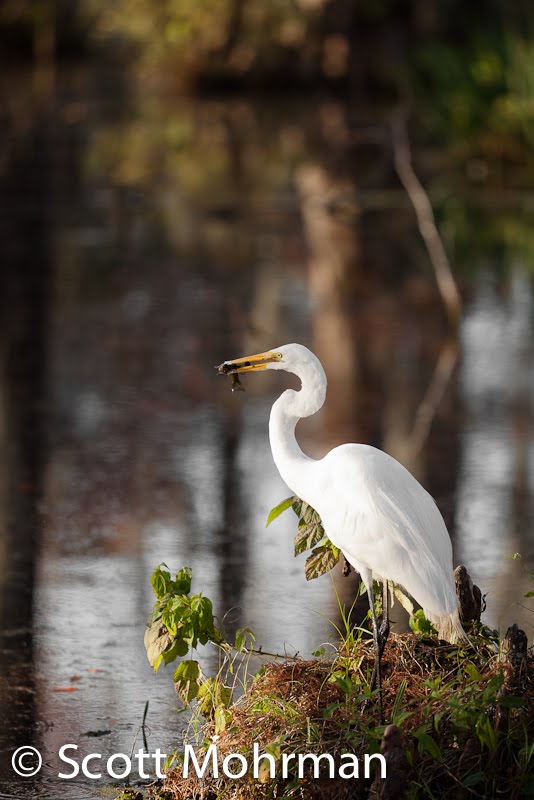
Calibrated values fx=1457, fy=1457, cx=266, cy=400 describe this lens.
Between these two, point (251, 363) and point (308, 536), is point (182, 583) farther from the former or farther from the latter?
point (251, 363)

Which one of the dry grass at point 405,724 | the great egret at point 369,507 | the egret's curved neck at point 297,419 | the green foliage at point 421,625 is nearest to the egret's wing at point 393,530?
the great egret at point 369,507

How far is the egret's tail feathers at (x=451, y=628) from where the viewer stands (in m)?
4.05

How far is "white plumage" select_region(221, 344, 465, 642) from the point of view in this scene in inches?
158

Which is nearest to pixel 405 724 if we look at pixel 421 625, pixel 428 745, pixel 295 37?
pixel 428 745

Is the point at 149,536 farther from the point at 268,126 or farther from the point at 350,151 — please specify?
the point at 268,126

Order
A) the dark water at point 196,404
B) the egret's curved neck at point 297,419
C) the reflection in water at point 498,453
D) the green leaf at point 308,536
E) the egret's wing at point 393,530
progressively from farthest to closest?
the reflection in water at point 498,453 < the dark water at point 196,404 < the green leaf at point 308,536 < the egret's curved neck at point 297,419 < the egret's wing at point 393,530

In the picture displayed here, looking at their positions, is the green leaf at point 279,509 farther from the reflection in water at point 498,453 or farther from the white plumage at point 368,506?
the reflection in water at point 498,453

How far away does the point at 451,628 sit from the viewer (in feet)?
13.4

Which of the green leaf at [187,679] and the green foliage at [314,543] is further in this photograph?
the green foliage at [314,543]

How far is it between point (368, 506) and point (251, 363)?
550 millimetres

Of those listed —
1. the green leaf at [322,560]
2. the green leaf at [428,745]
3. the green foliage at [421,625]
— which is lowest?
the green leaf at [428,745]

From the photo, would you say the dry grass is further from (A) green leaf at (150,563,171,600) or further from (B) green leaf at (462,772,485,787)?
(A) green leaf at (150,563,171,600)

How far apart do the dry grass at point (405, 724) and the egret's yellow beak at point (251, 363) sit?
90cm

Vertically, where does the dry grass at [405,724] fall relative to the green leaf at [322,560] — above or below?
below
